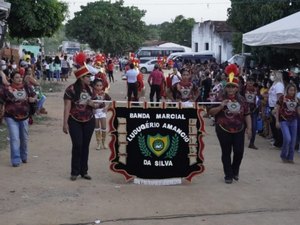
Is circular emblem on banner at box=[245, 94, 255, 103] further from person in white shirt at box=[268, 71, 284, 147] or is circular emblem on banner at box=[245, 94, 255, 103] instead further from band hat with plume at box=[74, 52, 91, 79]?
band hat with plume at box=[74, 52, 91, 79]

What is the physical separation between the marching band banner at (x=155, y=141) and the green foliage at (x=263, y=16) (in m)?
16.3

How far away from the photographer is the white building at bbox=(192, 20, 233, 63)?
5156 cm

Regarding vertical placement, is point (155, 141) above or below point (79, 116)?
below

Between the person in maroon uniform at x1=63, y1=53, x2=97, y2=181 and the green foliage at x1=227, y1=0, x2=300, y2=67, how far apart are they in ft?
54.4

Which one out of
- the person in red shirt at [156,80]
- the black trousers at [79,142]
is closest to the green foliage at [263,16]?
the person in red shirt at [156,80]

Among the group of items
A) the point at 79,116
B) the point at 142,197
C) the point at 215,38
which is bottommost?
the point at 142,197

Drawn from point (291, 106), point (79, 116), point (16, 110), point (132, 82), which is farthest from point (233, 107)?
point (132, 82)

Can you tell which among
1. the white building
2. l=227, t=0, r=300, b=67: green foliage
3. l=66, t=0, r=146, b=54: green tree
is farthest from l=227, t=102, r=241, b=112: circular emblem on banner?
l=66, t=0, r=146, b=54: green tree

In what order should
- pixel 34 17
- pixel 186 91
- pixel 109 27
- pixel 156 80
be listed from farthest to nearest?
1. pixel 109 27
2. pixel 34 17
3. pixel 156 80
4. pixel 186 91

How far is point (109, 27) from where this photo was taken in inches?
2660

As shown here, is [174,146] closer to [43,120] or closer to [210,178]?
[210,178]

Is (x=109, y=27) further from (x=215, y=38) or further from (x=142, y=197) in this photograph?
(x=142, y=197)

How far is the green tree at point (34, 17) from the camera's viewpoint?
66.1 ft

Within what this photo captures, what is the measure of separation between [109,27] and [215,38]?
17.3 m
